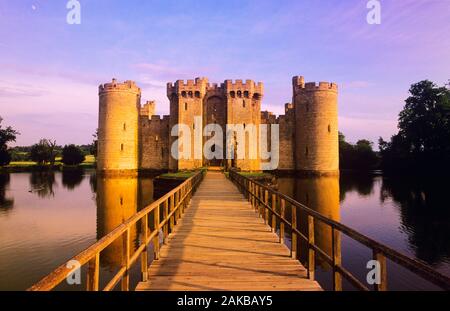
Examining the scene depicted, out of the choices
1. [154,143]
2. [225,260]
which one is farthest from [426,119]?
[225,260]

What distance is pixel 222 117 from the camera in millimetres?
42531

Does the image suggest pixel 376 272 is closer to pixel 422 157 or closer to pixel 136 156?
pixel 136 156

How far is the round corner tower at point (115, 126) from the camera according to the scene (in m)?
40.9

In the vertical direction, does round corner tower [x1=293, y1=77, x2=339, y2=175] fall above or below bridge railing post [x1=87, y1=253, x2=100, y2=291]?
above

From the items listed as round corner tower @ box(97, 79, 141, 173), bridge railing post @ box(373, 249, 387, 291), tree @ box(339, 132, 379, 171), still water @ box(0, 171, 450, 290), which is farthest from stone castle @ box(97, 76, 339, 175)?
bridge railing post @ box(373, 249, 387, 291)

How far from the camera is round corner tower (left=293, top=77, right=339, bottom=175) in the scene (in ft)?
131

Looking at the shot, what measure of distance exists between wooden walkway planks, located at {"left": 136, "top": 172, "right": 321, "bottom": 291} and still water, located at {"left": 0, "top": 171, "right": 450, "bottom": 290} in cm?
222

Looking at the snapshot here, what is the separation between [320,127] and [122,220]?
97.2ft

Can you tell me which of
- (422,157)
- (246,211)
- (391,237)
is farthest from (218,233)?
(422,157)

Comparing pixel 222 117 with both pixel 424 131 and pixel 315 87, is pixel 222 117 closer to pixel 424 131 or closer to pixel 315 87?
pixel 315 87

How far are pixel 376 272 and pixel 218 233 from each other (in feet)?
16.9

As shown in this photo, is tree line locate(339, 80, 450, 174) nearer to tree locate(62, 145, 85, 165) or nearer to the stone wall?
the stone wall

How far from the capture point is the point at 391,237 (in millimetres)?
13266

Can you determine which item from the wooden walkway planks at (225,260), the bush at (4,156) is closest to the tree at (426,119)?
the wooden walkway planks at (225,260)
